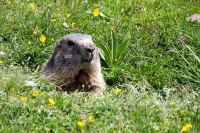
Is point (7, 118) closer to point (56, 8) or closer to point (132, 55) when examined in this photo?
point (132, 55)

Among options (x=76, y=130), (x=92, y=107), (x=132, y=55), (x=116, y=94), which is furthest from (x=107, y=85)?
(x=76, y=130)

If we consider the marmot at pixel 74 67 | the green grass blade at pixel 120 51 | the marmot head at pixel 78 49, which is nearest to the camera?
the marmot head at pixel 78 49

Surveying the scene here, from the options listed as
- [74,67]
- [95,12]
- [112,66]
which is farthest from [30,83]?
[95,12]

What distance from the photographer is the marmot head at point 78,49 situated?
653cm

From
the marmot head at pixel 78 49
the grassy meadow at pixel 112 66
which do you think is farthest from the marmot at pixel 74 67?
the grassy meadow at pixel 112 66

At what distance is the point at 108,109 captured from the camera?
559 centimetres

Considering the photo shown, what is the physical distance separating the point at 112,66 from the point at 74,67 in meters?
1.00

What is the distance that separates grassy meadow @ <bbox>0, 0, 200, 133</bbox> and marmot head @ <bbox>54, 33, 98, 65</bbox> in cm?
45

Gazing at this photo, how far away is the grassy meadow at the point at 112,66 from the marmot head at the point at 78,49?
45 cm

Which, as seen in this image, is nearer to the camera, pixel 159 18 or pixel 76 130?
Result: pixel 76 130

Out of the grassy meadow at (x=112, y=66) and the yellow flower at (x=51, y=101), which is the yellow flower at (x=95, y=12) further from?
the yellow flower at (x=51, y=101)

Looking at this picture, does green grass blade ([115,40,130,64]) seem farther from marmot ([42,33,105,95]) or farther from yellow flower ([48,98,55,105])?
yellow flower ([48,98,55,105])

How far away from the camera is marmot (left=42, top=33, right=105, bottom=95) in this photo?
6637mm

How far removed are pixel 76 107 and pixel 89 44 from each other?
117 cm
